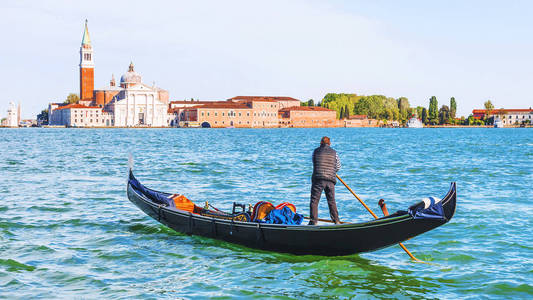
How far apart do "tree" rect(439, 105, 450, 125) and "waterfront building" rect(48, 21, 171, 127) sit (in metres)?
61.2

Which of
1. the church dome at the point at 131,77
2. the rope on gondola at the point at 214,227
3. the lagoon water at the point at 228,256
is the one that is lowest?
the lagoon water at the point at 228,256

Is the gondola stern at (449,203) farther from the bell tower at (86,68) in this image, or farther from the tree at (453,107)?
the tree at (453,107)

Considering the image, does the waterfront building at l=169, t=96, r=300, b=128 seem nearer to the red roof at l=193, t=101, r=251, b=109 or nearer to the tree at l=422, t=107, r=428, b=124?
the red roof at l=193, t=101, r=251, b=109

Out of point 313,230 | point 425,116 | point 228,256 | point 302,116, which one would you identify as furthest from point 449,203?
point 425,116

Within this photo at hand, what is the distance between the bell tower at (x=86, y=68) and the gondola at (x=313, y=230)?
4550 inches

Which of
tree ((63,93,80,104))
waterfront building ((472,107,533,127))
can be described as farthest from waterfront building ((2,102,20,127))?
waterfront building ((472,107,533,127))

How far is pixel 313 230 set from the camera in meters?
7.86

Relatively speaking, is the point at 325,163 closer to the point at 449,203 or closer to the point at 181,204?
the point at 449,203

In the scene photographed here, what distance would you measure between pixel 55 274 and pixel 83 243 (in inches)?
73.9

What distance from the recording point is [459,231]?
420 inches

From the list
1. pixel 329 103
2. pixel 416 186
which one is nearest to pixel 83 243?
pixel 416 186

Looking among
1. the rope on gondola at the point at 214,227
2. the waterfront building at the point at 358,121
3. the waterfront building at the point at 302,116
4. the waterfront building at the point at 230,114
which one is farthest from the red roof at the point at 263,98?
the rope on gondola at the point at 214,227

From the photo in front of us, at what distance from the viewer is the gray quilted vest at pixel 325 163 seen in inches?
322

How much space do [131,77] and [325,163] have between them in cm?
11603
